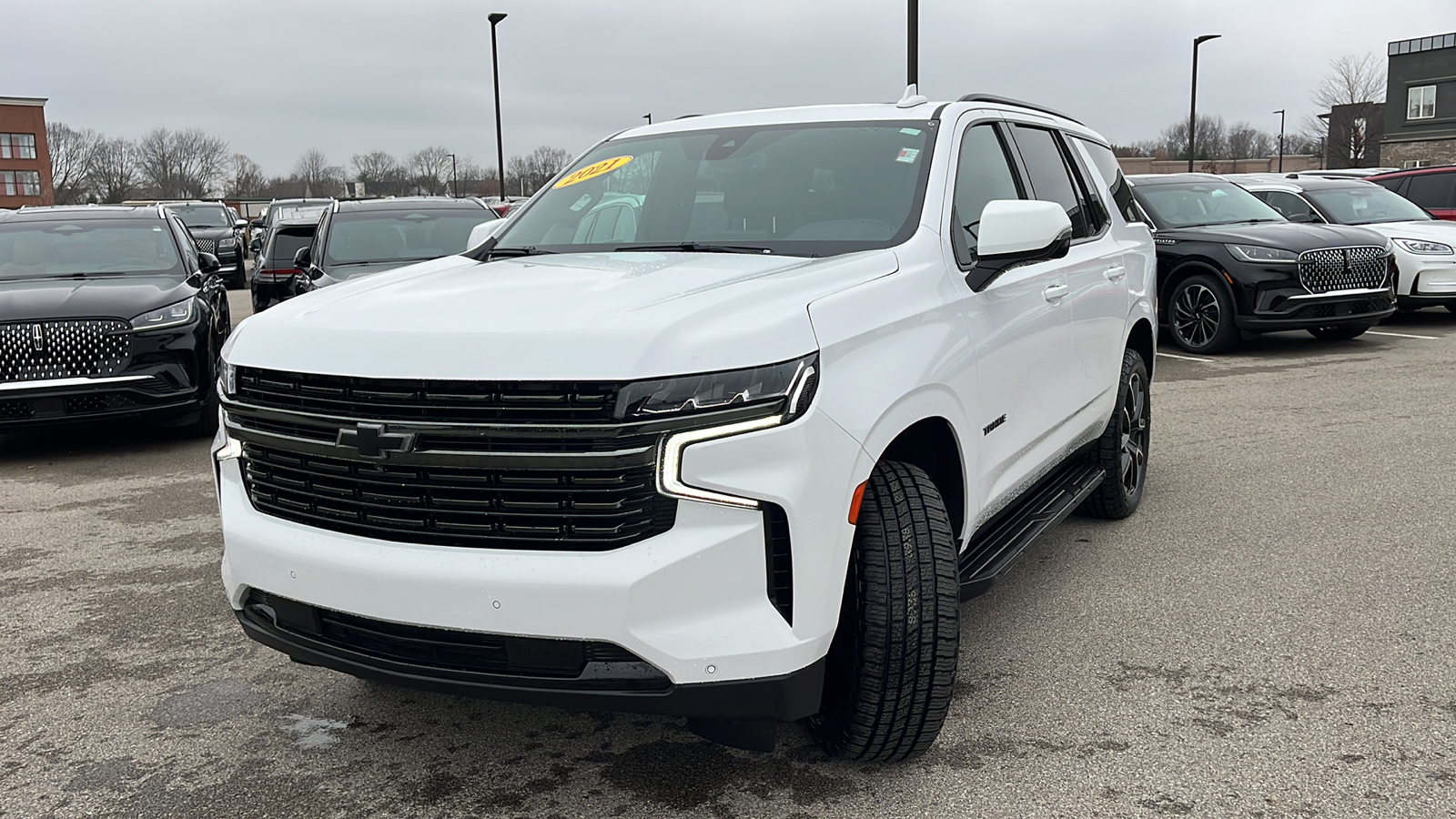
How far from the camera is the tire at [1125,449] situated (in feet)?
16.8

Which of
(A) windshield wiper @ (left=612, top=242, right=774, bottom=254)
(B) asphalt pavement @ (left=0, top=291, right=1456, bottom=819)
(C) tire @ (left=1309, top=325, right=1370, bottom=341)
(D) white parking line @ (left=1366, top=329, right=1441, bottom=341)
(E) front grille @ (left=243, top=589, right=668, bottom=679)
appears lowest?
(B) asphalt pavement @ (left=0, top=291, right=1456, bottom=819)

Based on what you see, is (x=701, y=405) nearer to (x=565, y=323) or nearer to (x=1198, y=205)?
(x=565, y=323)

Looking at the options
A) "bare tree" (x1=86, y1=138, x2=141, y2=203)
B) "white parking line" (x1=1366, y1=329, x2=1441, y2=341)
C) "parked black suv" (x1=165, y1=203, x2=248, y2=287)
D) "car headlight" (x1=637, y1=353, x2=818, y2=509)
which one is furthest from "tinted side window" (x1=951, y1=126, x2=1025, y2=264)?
"bare tree" (x1=86, y1=138, x2=141, y2=203)

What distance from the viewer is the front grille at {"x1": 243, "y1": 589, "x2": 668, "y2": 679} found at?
100 inches

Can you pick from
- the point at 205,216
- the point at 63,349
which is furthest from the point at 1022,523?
the point at 205,216

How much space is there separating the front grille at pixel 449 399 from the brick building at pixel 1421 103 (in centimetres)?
6676

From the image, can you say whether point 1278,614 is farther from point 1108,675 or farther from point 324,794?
point 324,794

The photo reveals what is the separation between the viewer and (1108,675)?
3.64 meters

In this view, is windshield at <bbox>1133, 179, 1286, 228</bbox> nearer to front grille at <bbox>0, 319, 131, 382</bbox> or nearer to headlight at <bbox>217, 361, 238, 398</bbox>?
front grille at <bbox>0, 319, 131, 382</bbox>

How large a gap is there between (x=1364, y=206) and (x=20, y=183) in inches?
4123

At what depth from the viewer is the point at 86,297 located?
7.47 meters

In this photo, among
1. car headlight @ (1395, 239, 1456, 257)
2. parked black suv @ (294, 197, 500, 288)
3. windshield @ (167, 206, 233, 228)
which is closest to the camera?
parked black suv @ (294, 197, 500, 288)

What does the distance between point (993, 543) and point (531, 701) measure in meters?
1.73

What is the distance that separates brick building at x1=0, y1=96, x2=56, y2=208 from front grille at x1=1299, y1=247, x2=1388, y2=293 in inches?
4054
